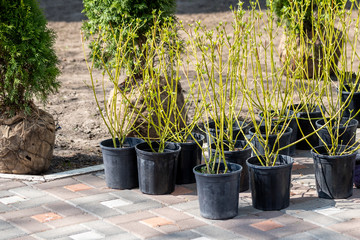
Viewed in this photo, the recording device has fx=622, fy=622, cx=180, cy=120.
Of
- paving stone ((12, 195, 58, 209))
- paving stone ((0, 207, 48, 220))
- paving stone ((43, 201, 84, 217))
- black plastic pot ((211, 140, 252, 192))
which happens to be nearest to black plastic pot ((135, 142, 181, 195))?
black plastic pot ((211, 140, 252, 192))

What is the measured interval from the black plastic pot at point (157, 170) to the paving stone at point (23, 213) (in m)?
0.90

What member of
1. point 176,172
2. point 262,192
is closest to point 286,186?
point 262,192

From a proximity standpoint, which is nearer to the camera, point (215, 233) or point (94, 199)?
point (215, 233)

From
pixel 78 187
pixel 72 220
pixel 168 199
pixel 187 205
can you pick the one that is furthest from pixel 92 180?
pixel 187 205

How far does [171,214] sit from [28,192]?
1430 millimetres

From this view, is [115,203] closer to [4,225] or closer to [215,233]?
[4,225]

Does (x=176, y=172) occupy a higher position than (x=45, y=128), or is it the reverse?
(x=45, y=128)

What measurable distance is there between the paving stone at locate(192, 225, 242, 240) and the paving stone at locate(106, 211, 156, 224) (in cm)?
49

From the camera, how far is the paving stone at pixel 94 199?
5.41 metres

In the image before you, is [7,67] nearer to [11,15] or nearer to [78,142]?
[11,15]

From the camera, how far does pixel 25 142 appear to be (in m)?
5.98

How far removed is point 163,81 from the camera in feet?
23.0

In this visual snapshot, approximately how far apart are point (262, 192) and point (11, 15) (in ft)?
9.35

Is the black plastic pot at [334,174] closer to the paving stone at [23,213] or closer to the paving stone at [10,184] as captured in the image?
the paving stone at [23,213]
